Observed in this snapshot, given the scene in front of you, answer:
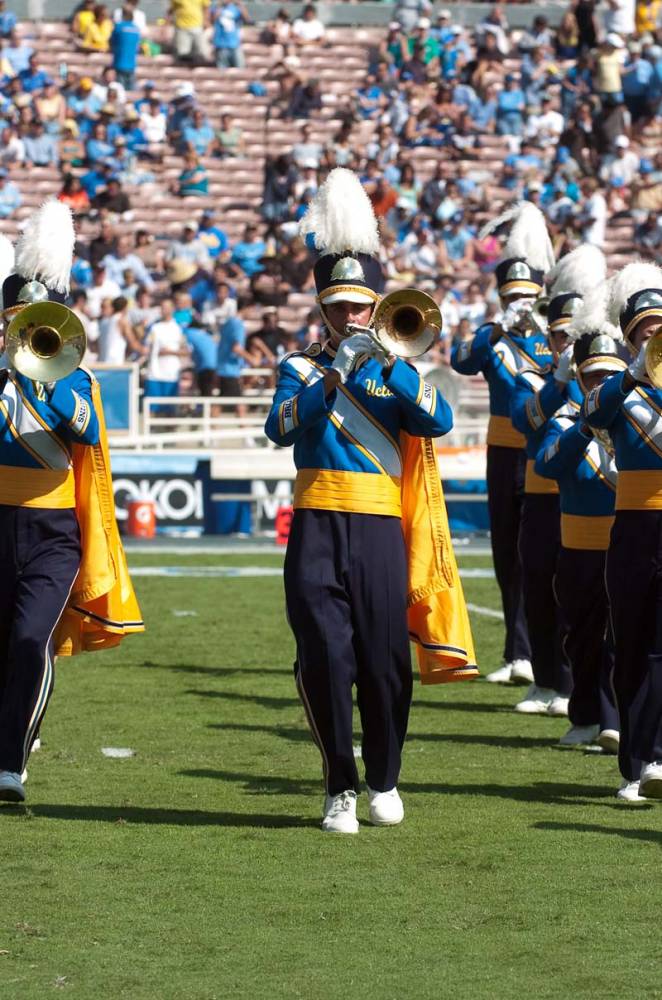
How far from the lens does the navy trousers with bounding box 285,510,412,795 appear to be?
680cm

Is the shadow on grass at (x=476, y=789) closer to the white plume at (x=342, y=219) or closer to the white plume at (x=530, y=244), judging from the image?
the white plume at (x=342, y=219)

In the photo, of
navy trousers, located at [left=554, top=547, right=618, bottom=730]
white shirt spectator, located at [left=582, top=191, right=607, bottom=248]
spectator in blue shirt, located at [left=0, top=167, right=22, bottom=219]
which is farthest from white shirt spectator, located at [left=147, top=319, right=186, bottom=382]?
navy trousers, located at [left=554, top=547, right=618, bottom=730]

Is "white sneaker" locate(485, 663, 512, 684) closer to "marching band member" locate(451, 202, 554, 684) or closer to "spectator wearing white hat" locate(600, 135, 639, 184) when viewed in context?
"marching band member" locate(451, 202, 554, 684)

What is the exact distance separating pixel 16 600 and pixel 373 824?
1502 mm

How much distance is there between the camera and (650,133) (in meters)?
28.6

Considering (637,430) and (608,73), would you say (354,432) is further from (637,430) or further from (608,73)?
(608,73)

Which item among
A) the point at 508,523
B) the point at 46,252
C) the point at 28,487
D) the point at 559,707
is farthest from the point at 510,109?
the point at 28,487

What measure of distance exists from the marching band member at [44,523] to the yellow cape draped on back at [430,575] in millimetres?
1139


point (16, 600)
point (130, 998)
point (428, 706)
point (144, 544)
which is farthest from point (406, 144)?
point (130, 998)

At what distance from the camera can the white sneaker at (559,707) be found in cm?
998

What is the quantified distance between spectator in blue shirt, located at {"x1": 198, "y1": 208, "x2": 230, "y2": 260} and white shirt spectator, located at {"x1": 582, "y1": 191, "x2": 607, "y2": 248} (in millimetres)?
4647

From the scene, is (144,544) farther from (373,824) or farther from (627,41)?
(627,41)

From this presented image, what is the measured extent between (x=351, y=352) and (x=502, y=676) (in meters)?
4.94

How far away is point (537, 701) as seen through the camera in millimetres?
10156
